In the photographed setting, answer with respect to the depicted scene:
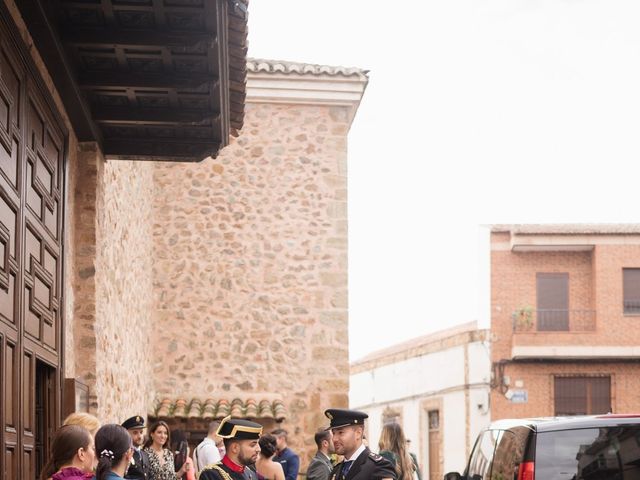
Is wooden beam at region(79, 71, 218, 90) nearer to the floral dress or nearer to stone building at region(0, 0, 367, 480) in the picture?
stone building at region(0, 0, 367, 480)

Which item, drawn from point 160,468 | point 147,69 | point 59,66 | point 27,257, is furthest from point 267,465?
point 59,66

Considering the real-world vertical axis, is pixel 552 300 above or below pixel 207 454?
above

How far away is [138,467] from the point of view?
1040 centimetres

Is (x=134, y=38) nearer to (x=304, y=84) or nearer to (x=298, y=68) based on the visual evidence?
(x=298, y=68)

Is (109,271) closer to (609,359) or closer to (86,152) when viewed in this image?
(86,152)

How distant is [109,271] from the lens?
1235 cm

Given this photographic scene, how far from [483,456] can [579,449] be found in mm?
1911

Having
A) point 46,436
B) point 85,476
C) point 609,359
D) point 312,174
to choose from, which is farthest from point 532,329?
point 85,476

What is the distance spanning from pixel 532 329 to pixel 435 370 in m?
4.19

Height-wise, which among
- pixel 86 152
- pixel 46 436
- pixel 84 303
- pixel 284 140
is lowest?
pixel 46 436

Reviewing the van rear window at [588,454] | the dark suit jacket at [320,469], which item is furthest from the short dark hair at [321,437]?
the van rear window at [588,454]

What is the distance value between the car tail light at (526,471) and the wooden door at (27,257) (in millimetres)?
3544

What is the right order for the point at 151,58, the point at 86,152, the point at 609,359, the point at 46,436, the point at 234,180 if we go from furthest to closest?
the point at 609,359
the point at 234,180
the point at 86,152
the point at 46,436
the point at 151,58

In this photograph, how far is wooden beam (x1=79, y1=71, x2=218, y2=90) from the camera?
940 cm
